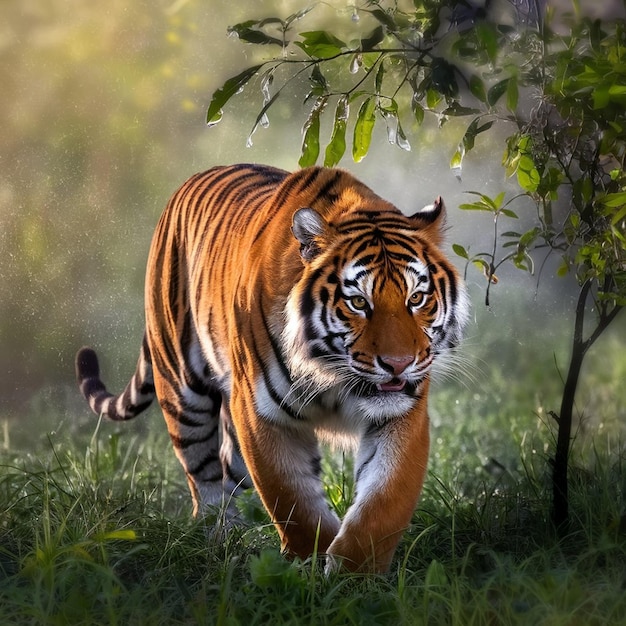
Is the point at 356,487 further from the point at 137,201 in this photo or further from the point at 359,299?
the point at 137,201

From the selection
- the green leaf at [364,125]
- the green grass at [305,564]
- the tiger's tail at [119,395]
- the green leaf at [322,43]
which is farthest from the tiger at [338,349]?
the tiger's tail at [119,395]

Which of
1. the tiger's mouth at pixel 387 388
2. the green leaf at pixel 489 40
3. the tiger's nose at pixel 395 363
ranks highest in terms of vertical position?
the green leaf at pixel 489 40

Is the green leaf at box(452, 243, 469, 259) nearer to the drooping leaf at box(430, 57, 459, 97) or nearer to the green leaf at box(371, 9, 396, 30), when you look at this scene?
the drooping leaf at box(430, 57, 459, 97)

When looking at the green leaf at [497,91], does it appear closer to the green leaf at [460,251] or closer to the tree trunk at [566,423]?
the green leaf at [460,251]

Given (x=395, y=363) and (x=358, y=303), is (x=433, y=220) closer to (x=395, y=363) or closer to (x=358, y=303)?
(x=358, y=303)

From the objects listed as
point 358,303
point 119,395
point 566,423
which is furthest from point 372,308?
point 119,395

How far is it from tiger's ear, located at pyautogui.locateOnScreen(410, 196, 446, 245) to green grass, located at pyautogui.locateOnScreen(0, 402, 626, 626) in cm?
88

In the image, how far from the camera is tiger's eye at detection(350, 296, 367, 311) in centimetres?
320

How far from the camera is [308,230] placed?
11.0ft

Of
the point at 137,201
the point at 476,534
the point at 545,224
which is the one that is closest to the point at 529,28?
the point at 545,224

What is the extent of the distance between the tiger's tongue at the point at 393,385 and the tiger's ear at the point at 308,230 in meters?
0.46

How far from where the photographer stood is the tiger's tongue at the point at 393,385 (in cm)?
318

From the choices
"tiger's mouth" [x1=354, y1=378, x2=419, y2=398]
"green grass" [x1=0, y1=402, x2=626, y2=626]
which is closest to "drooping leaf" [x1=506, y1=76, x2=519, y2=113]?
"tiger's mouth" [x1=354, y1=378, x2=419, y2=398]

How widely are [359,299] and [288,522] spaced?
733 millimetres
